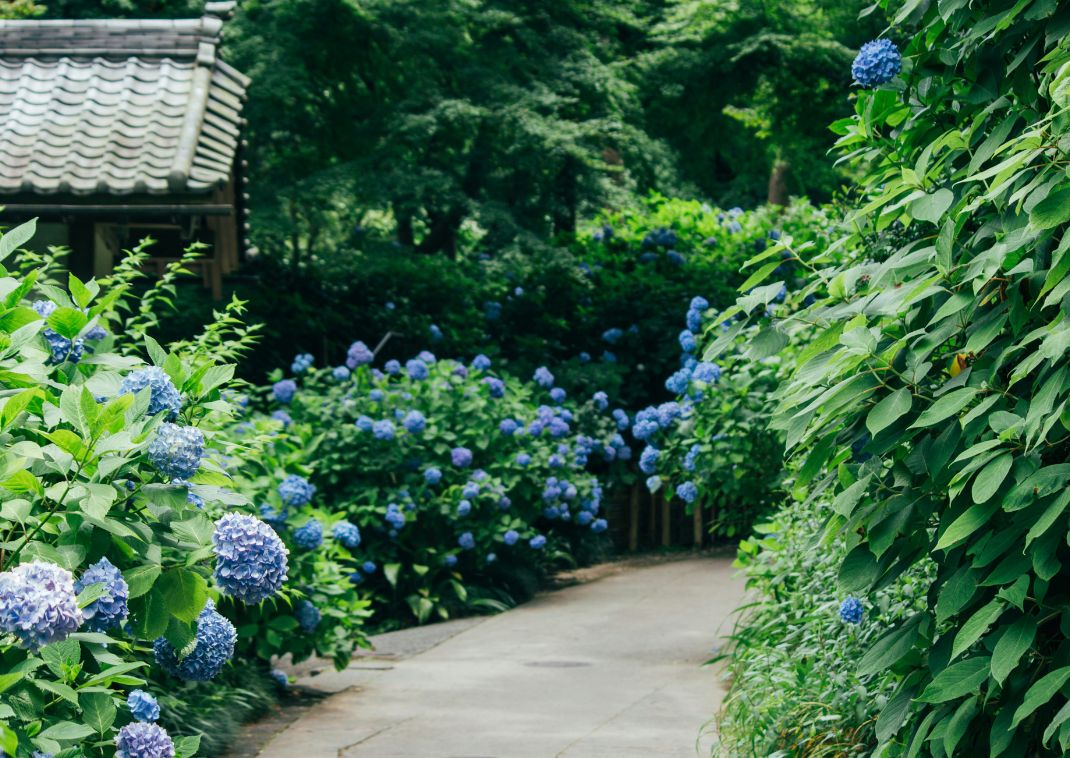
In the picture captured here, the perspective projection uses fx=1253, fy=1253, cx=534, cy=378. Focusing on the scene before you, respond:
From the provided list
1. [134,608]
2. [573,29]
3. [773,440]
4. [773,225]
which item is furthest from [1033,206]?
[773,225]

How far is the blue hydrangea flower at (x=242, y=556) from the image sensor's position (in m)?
2.92

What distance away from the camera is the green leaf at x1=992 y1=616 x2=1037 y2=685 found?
8.51ft

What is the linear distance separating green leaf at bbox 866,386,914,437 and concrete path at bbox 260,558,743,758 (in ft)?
8.75

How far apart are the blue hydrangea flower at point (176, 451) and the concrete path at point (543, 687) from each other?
3012mm

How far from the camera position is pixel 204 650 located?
10.9ft

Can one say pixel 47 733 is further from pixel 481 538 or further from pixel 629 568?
pixel 629 568

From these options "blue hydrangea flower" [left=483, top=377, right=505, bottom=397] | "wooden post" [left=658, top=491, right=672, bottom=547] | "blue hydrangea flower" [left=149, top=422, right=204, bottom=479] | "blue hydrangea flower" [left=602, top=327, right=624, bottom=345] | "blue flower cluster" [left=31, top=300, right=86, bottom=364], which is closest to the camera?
"blue hydrangea flower" [left=149, top=422, right=204, bottom=479]

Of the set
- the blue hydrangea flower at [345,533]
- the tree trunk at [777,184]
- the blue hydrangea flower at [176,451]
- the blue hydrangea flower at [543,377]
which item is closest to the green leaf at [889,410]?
the blue hydrangea flower at [176,451]

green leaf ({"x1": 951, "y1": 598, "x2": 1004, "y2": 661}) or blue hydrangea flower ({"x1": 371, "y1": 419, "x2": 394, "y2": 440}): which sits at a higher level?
blue hydrangea flower ({"x1": 371, "y1": 419, "x2": 394, "y2": 440})

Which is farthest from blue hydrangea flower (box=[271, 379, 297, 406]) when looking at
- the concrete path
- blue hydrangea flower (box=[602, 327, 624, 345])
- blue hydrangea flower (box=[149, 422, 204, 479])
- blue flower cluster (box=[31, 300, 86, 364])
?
blue hydrangea flower (box=[149, 422, 204, 479])

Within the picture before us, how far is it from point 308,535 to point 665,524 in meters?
6.43

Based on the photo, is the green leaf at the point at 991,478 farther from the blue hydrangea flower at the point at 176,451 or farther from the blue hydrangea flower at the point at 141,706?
the blue hydrangea flower at the point at 141,706

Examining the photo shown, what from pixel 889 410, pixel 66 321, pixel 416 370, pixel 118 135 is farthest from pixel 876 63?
pixel 416 370

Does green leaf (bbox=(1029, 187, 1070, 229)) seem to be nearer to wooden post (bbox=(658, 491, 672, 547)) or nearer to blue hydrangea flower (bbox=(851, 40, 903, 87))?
blue hydrangea flower (bbox=(851, 40, 903, 87))
